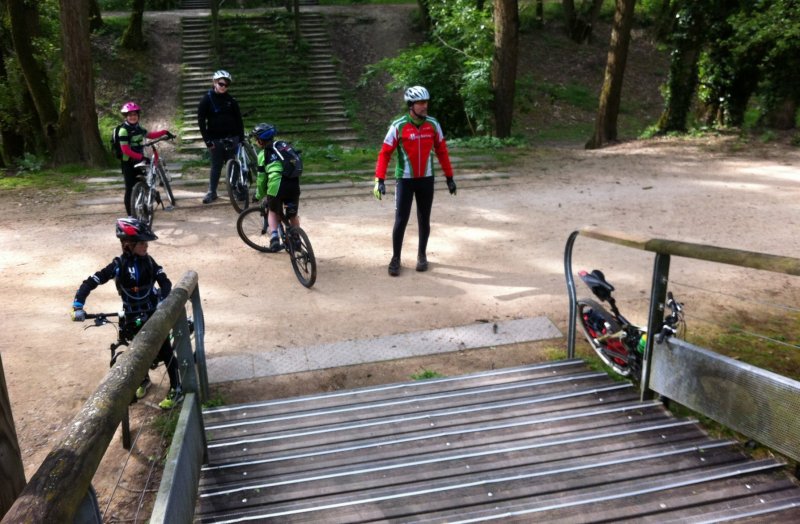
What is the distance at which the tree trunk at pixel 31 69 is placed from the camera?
42.0 ft

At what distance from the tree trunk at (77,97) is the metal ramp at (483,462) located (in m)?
10.1

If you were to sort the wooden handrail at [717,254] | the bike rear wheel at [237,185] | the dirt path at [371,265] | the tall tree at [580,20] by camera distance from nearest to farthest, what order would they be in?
the wooden handrail at [717,254]
the dirt path at [371,265]
the bike rear wheel at [237,185]
the tall tree at [580,20]

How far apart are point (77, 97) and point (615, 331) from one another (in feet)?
36.6

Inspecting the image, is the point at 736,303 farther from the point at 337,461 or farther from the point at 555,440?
the point at 337,461

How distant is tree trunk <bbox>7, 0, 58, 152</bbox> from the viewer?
12.8 meters

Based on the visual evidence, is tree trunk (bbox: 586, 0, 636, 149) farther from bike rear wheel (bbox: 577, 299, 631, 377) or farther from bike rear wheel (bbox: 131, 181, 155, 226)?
bike rear wheel (bbox: 577, 299, 631, 377)

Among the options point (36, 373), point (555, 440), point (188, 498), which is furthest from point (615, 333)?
point (36, 373)

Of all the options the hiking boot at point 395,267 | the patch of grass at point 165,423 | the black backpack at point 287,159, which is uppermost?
the black backpack at point 287,159

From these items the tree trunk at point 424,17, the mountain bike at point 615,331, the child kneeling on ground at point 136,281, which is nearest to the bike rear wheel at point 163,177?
the child kneeling on ground at point 136,281

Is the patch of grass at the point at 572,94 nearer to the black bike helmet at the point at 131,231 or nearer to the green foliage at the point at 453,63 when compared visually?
the green foliage at the point at 453,63

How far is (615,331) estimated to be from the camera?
4816 millimetres

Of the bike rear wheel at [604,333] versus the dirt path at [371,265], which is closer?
the bike rear wheel at [604,333]

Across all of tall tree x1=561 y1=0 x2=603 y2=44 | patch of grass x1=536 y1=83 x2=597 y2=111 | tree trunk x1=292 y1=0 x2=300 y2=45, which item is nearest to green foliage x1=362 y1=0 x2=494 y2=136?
patch of grass x1=536 y1=83 x2=597 y2=111

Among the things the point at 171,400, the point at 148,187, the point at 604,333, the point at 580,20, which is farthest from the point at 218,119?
the point at 580,20
